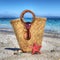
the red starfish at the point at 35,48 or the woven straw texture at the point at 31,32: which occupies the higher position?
the woven straw texture at the point at 31,32

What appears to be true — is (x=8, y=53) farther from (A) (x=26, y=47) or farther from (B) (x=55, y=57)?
(B) (x=55, y=57)

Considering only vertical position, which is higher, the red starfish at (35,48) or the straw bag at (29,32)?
the straw bag at (29,32)

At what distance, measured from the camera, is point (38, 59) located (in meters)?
5.56

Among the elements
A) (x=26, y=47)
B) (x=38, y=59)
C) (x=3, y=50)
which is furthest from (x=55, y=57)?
(x=3, y=50)

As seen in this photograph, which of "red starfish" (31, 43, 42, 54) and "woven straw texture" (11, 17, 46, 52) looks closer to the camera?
"red starfish" (31, 43, 42, 54)

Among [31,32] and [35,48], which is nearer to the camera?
[35,48]

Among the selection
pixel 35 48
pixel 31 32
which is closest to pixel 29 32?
pixel 31 32

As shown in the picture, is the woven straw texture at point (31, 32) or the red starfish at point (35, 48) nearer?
the red starfish at point (35, 48)

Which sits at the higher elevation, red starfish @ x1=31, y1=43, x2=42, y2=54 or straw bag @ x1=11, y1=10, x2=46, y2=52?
straw bag @ x1=11, y1=10, x2=46, y2=52

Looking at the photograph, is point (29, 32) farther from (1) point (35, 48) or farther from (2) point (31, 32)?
(1) point (35, 48)

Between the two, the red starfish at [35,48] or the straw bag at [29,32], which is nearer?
the red starfish at [35,48]

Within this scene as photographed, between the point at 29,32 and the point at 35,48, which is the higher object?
the point at 29,32

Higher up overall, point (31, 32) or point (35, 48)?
point (31, 32)

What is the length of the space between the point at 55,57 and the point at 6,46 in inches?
65.0
